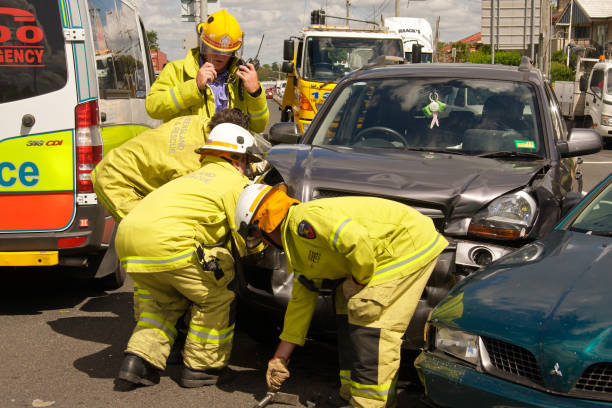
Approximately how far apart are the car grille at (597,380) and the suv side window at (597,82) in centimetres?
2012

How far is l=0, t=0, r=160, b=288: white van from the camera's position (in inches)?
235

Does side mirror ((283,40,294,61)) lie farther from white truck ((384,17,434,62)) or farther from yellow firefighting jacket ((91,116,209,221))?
white truck ((384,17,434,62))

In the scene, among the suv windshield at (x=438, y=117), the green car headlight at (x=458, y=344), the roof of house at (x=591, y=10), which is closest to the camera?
the green car headlight at (x=458, y=344)

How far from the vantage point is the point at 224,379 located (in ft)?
15.8

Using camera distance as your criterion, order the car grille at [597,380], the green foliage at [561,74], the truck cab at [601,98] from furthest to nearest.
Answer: the green foliage at [561,74] < the truck cab at [601,98] < the car grille at [597,380]

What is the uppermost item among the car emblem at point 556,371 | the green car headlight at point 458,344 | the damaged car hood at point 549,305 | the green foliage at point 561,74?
the damaged car hood at point 549,305

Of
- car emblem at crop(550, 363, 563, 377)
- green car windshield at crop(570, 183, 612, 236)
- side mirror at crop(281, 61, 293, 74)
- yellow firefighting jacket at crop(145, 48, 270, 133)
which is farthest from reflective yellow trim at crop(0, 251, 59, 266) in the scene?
side mirror at crop(281, 61, 293, 74)

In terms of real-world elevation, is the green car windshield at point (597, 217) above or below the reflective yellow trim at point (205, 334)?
above

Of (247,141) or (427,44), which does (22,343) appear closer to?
(247,141)

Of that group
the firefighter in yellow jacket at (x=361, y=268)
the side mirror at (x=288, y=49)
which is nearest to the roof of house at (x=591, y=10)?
the side mirror at (x=288, y=49)

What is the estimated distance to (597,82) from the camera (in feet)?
73.4

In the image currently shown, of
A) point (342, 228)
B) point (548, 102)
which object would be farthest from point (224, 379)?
point (548, 102)

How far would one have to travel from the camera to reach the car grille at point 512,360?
3.26m

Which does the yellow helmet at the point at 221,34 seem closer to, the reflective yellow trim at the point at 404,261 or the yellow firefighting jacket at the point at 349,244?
the yellow firefighting jacket at the point at 349,244
